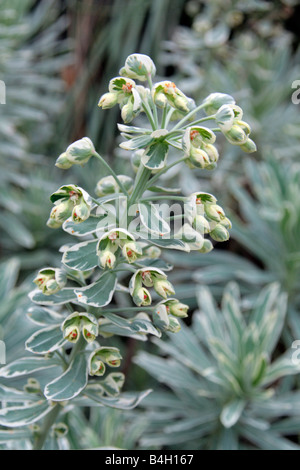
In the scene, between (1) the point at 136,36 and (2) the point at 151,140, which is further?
(1) the point at 136,36

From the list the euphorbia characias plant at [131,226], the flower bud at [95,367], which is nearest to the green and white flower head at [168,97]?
the euphorbia characias plant at [131,226]

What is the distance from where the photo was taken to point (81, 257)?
25.1 inches

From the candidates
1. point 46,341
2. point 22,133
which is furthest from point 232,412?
point 22,133

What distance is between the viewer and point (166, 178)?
2.00 metres

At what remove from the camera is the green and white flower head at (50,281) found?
63 centimetres

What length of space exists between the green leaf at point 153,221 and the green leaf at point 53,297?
16 centimetres

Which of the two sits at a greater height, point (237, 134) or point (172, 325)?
point (237, 134)

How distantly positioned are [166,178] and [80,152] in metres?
1.39

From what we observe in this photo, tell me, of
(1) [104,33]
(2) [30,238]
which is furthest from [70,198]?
(1) [104,33]

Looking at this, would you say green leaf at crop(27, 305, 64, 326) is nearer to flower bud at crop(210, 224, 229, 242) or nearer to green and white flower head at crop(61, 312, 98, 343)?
green and white flower head at crop(61, 312, 98, 343)

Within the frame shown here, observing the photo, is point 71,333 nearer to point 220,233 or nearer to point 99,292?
point 99,292

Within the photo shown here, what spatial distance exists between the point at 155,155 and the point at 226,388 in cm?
83

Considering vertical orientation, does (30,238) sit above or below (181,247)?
below

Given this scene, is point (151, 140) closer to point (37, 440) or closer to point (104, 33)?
point (37, 440)
